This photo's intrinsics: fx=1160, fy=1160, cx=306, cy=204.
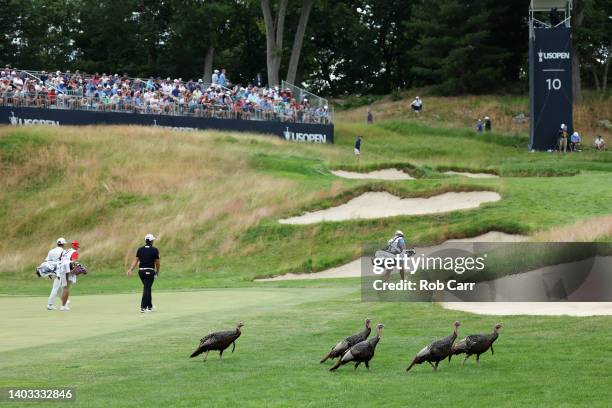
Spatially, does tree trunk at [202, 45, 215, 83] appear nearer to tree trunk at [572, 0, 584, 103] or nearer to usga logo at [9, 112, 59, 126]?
tree trunk at [572, 0, 584, 103]

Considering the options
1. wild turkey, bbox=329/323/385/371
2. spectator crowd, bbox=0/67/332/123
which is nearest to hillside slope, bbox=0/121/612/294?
spectator crowd, bbox=0/67/332/123

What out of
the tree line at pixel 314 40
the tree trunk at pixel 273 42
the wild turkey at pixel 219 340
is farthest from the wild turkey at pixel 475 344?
the tree line at pixel 314 40

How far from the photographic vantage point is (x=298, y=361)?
1822cm

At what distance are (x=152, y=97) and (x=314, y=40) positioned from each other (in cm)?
4039

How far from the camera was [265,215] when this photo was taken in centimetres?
4959

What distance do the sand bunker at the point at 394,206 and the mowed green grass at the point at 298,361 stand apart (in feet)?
74.0

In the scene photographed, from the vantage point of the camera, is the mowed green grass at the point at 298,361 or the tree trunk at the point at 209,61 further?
the tree trunk at the point at 209,61

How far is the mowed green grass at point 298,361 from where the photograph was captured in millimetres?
15602

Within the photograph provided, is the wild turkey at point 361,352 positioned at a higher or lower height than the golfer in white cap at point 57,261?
higher

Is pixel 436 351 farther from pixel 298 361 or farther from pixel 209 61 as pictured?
pixel 209 61

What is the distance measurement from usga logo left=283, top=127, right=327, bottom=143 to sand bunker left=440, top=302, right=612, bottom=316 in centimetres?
4026

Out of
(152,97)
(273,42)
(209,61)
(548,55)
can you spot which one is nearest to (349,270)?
(152,97)

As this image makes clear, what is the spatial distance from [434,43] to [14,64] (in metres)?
32.7

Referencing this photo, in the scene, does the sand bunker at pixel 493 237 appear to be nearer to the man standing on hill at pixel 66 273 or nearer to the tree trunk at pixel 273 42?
the man standing on hill at pixel 66 273
